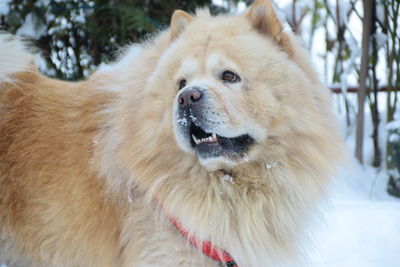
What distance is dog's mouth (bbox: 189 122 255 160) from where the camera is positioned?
2627 mm

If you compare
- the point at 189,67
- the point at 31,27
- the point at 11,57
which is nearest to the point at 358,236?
the point at 189,67

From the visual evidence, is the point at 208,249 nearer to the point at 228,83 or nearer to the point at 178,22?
the point at 228,83

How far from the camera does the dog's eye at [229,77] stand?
8.93ft

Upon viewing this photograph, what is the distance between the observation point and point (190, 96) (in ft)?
8.28

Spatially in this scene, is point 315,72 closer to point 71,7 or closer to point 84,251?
point 84,251

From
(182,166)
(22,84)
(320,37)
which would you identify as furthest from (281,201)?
(320,37)

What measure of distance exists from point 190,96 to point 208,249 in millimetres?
876

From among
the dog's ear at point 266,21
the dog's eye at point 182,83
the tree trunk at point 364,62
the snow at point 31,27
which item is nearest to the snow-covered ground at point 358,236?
the dog's ear at point 266,21

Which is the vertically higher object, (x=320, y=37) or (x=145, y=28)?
(x=145, y=28)

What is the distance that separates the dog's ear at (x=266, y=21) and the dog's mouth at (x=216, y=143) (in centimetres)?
73

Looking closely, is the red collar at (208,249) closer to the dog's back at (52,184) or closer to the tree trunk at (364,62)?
the dog's back at (52,184)

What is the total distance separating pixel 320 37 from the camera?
8.62 meters

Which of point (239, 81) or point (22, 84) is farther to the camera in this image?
point (22, 84)

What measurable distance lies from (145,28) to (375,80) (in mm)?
3194
